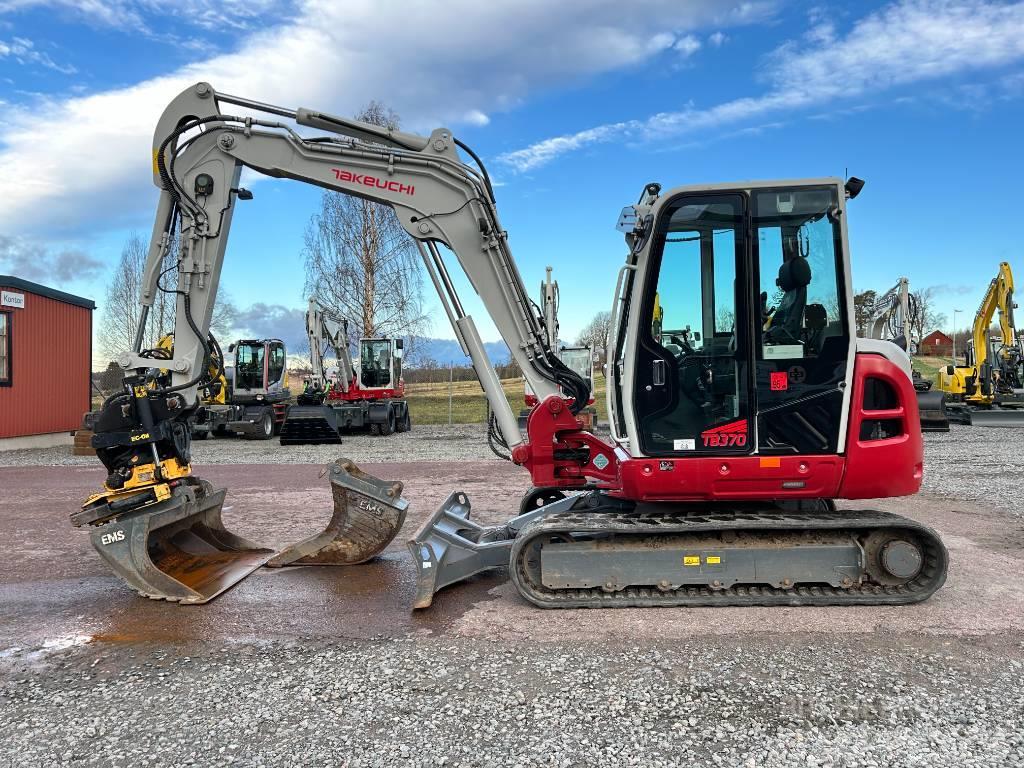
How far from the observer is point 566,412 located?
20.1 ft

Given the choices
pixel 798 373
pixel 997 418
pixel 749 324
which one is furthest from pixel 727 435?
pixel 997 418

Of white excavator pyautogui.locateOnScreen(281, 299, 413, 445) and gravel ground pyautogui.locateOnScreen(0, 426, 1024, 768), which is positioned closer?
gravel ground pyautogui.locateOnScreen(0, 426, 1024, 768)

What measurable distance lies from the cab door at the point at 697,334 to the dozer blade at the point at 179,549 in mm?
3624

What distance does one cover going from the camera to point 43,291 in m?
20.1

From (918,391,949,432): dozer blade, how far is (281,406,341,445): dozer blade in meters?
14.8

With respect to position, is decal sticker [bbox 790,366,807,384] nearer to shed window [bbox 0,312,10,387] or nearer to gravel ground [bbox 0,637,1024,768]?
gravel ground [bbox 0,637,1024,768]

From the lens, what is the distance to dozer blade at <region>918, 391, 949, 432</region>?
19.1 meters

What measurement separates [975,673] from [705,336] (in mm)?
2582

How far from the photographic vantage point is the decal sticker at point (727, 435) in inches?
212

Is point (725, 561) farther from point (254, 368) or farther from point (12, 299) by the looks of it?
point (254, 368)

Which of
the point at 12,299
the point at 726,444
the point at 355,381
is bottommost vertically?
the point at 726,444

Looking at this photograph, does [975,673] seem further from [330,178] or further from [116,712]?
[330,178]

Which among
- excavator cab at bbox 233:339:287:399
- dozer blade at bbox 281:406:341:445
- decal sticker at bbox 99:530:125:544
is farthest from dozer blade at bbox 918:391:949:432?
decal sticker at bbox 99:530:125:544

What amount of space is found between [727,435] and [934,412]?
54.3 ft
